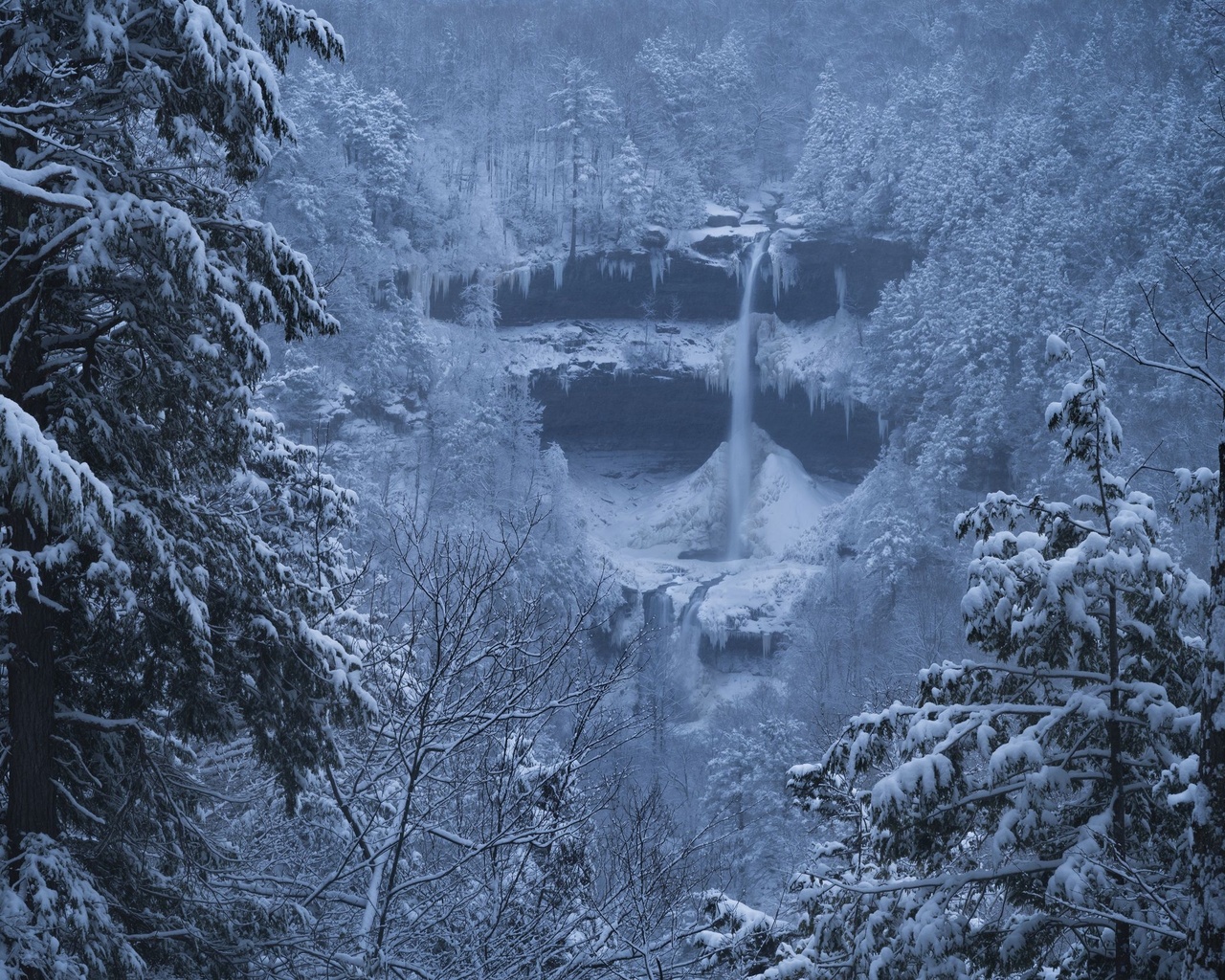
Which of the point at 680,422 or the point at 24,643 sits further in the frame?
the point at 680,422

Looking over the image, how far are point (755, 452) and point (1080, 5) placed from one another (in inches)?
1477

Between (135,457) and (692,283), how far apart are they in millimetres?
49508

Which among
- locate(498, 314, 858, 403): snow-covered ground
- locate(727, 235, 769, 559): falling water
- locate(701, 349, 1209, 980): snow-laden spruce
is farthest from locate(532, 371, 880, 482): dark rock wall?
locate(701, 349, 1209, 980): snow-laden spruce

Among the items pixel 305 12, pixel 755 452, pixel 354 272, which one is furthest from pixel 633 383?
pixel 305 12

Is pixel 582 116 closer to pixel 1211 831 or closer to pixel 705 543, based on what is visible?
pixel 705 543


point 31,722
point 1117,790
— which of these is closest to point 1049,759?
point 1117,790

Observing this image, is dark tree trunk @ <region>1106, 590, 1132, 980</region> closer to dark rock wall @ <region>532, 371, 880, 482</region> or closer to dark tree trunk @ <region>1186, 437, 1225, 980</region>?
dark tree trunk @ <region>1186, 437, 1225, 980</region>

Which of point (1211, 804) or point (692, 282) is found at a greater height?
point (1211, 804)

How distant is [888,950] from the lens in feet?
20.5

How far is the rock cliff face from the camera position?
52.6 m

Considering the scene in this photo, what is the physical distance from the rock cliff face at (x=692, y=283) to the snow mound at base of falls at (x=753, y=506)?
667 cm

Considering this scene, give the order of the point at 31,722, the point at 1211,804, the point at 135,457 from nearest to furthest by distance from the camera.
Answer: the point at 1211,804 < the point at 31,722 < the point at 135,457

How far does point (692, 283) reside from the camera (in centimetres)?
5400

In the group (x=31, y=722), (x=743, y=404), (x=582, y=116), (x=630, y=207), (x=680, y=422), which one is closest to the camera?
(x=31, y=722)
